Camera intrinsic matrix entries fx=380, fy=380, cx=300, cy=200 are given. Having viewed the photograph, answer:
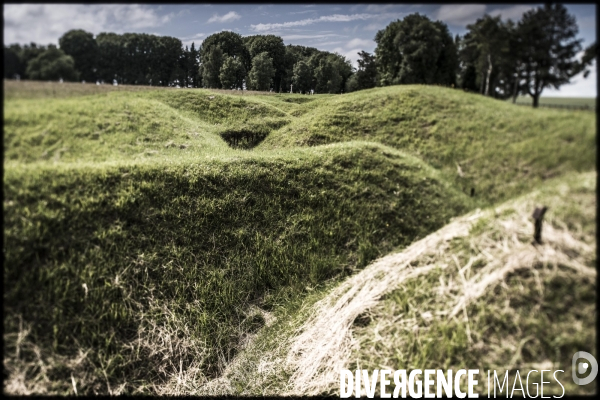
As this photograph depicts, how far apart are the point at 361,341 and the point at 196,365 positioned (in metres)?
1.84

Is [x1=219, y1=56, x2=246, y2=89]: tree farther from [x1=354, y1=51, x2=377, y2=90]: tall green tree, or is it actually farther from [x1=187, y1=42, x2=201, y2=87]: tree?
[x1=354, y1=51, x2=377, y2=90]: tall green tree

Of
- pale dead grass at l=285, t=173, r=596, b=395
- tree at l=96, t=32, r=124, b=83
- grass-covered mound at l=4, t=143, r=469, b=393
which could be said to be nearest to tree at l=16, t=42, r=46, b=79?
tree at l=96, t=32, r=124, b=83

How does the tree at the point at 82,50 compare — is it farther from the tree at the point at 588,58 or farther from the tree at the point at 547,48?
the tree at the point at 588,58

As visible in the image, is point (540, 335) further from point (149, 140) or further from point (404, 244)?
point (149, 140)

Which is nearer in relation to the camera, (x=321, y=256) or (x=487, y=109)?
(x=487, y=109)

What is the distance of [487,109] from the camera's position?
11.2 ft

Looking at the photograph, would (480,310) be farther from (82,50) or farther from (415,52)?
(82,50)

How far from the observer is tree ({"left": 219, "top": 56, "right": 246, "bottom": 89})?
4.29 m

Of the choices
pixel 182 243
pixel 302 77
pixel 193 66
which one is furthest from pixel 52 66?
pixel 302 77

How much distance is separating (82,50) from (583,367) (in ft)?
15.6

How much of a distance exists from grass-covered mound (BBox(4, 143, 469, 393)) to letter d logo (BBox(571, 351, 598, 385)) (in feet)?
5.11

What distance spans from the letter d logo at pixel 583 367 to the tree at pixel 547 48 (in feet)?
6.08

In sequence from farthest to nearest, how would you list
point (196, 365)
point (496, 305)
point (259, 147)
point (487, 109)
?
point (259, 147), point (196, 365), point (487, 109), point (496, 305)

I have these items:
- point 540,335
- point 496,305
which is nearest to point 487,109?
point 496,305
